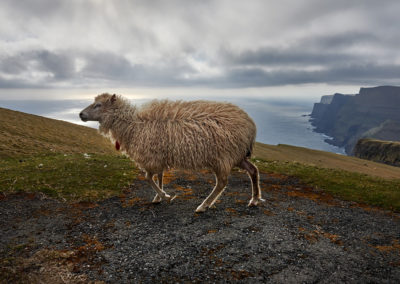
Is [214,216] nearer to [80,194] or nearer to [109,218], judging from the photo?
[109,218]

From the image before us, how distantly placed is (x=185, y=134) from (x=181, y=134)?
16 centimetres

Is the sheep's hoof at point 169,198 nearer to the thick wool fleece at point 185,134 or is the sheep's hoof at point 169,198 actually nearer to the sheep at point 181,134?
the sheep at point 181,134

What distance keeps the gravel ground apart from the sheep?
4.61 feet

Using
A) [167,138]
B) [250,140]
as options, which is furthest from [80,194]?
[250,140]

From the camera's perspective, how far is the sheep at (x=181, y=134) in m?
9.15

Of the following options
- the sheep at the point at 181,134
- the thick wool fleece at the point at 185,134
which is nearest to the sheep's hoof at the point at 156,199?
the sheep at the point at 181,134

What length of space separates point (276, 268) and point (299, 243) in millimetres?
1654

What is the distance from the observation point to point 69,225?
844cm

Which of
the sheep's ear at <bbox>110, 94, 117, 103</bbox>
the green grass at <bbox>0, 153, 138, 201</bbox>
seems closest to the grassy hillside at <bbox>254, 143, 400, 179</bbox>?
the green grass at <bbox>0, 153, 138, 201</bbox>

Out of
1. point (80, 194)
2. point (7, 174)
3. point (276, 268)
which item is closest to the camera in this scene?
point (276, 268)

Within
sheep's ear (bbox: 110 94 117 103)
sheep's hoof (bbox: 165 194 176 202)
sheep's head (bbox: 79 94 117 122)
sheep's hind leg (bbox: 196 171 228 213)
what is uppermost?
sheep's ear (bbox: 110 94 117 103)

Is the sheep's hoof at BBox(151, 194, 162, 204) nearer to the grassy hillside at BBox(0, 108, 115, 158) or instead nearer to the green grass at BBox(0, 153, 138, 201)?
the green grass at BBox(0, 153, 138, 201)

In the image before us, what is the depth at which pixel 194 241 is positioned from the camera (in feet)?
24.2

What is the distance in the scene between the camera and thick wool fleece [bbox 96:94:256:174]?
9133mm
